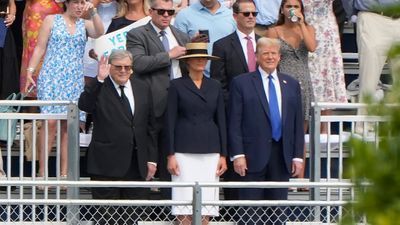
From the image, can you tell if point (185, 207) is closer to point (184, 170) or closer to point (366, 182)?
point (184, 170)

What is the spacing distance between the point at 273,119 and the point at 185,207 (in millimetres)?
1183

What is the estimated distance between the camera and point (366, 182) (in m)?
1.55

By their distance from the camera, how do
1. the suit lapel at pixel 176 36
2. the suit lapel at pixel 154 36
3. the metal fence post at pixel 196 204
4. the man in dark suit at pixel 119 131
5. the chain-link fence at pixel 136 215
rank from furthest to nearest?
the suit lapel at pixel 176 36 → the suit lapel at pixel 154 36 → the man in dark suit at pixel 119 131 → the chain-link fence at pixel 136 215 → the metal fence post at pixel 196 204

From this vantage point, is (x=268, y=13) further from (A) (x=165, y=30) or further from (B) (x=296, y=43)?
(A) (x=165, y=30)

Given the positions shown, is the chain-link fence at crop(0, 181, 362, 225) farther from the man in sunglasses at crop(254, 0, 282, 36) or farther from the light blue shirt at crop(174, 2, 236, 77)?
the man in sunglasses at crop(254, 0, 282, 36)

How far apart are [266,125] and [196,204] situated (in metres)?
1.38

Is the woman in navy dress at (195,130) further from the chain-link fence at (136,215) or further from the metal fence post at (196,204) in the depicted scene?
the metal fence post at (196,204)

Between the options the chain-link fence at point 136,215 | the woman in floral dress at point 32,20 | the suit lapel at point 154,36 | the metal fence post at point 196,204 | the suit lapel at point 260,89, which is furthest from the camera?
the woman in floral dress at point 32,20

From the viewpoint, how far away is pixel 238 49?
913 cm

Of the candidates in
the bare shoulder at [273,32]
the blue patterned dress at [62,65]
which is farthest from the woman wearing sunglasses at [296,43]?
the blue patterned dress at [62,65]

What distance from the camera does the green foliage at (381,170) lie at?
4.97ft

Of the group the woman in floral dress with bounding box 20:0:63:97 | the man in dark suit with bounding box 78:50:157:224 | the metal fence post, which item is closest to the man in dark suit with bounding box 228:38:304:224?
the man in dark suit with bounding box 78:50:157:224

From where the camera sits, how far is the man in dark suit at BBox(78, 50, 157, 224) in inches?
340

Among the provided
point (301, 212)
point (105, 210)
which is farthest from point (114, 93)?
point (301, 212)
